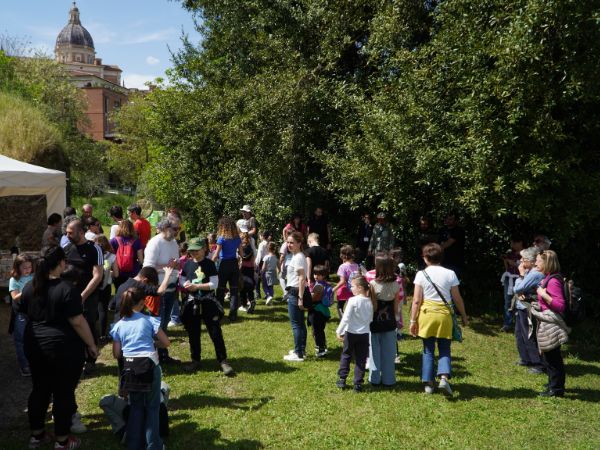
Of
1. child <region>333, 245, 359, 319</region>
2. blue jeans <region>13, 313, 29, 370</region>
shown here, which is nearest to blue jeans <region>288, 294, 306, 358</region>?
child <region>333, 245, 359, 319</region>

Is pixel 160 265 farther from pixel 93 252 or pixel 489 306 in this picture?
pixel 489 306

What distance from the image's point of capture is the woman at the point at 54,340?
4.42m

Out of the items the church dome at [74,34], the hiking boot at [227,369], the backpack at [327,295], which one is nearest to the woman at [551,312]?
the backpack at [327,295]

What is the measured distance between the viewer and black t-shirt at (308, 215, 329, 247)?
506 inches

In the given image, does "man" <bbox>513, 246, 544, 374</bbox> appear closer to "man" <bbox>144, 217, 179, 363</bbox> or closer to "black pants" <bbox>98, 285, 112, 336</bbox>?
"man" <bbox>144, 217, 179, 363</bbox>

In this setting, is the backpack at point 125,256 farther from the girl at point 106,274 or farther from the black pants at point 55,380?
the black pants at point 55,380

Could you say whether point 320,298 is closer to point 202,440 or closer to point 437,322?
point 437,322

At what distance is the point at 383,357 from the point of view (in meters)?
6.29

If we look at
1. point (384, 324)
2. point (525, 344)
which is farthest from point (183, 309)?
point (525, 344)

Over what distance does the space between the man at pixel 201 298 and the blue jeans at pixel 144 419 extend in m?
2.06

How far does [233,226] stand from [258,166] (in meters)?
5.86

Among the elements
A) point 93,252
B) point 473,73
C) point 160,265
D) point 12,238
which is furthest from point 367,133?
point 12,238

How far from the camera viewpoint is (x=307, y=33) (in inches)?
536

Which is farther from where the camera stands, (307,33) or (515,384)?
(307,33)
